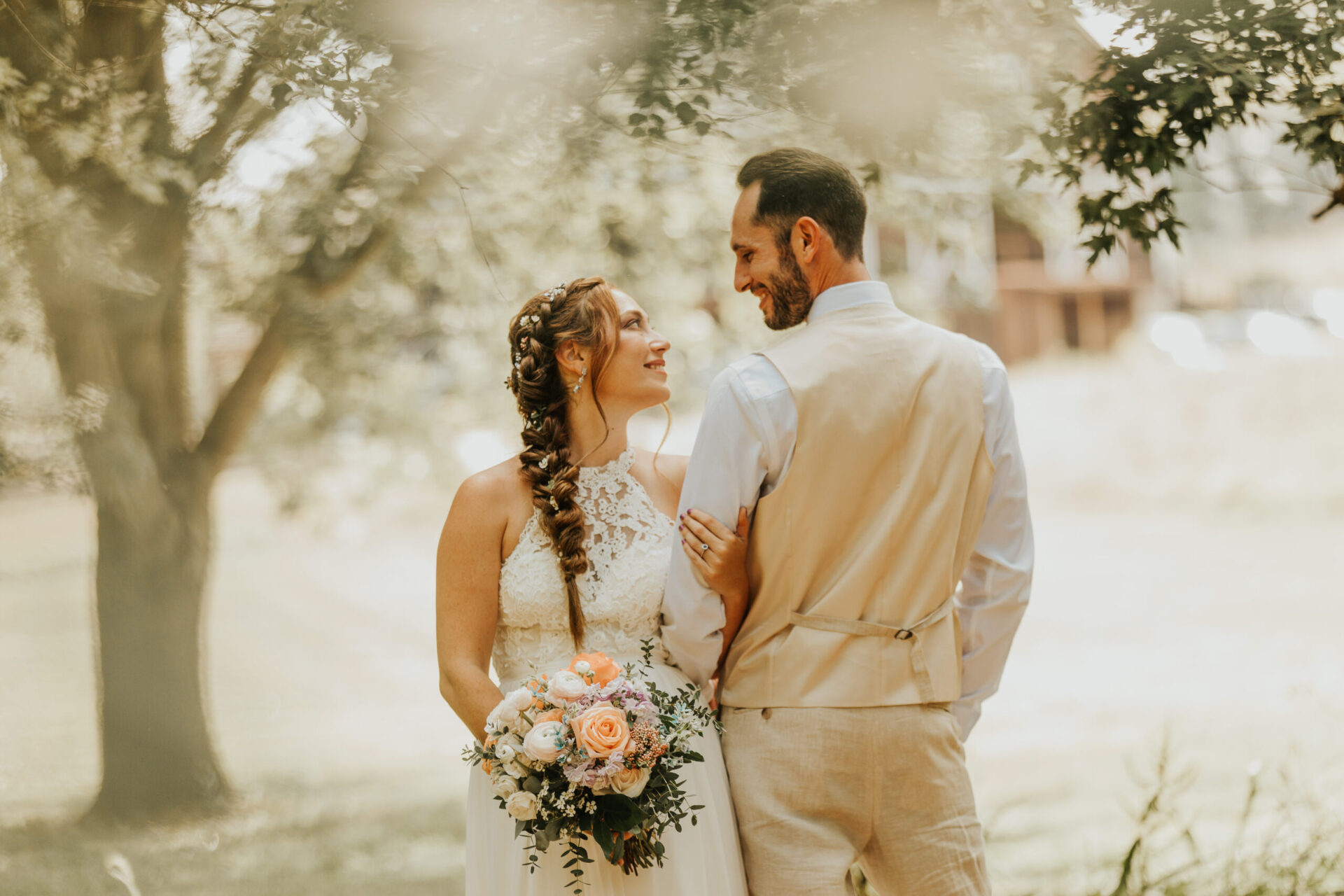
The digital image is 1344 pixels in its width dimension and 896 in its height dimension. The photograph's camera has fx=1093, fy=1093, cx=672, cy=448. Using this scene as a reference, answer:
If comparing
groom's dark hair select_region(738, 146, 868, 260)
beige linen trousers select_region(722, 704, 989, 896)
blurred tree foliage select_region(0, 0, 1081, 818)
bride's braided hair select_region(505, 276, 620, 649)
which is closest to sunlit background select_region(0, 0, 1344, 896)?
blurred tree foliage select_region(0, 0, 1081, 818)

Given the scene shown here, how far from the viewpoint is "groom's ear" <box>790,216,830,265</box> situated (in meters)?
2.18

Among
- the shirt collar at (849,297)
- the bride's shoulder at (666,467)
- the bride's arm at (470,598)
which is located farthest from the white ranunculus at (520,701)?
the shirt collar at (849,297)

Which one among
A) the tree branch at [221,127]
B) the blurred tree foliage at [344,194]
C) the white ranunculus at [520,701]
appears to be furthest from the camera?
the tree branch at [221,127]

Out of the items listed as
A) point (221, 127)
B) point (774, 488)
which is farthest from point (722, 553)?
point (221, 127)

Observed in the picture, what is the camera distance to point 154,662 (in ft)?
16.8

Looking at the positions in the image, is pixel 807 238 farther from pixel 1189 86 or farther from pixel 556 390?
pixel 1189 86

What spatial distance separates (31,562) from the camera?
19.0ft

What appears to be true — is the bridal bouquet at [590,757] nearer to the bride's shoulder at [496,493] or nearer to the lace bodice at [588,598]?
the lace bodice at [588,598]

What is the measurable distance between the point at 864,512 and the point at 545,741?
75cm

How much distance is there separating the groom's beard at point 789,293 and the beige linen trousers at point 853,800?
31.2 inches

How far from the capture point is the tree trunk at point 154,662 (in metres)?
4.99

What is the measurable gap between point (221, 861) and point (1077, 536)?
9462 mm

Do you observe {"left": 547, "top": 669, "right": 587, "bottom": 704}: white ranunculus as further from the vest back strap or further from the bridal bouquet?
the vest back strap

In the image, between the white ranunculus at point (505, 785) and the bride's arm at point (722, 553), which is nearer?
the white ranunculus at point (505, 785)
